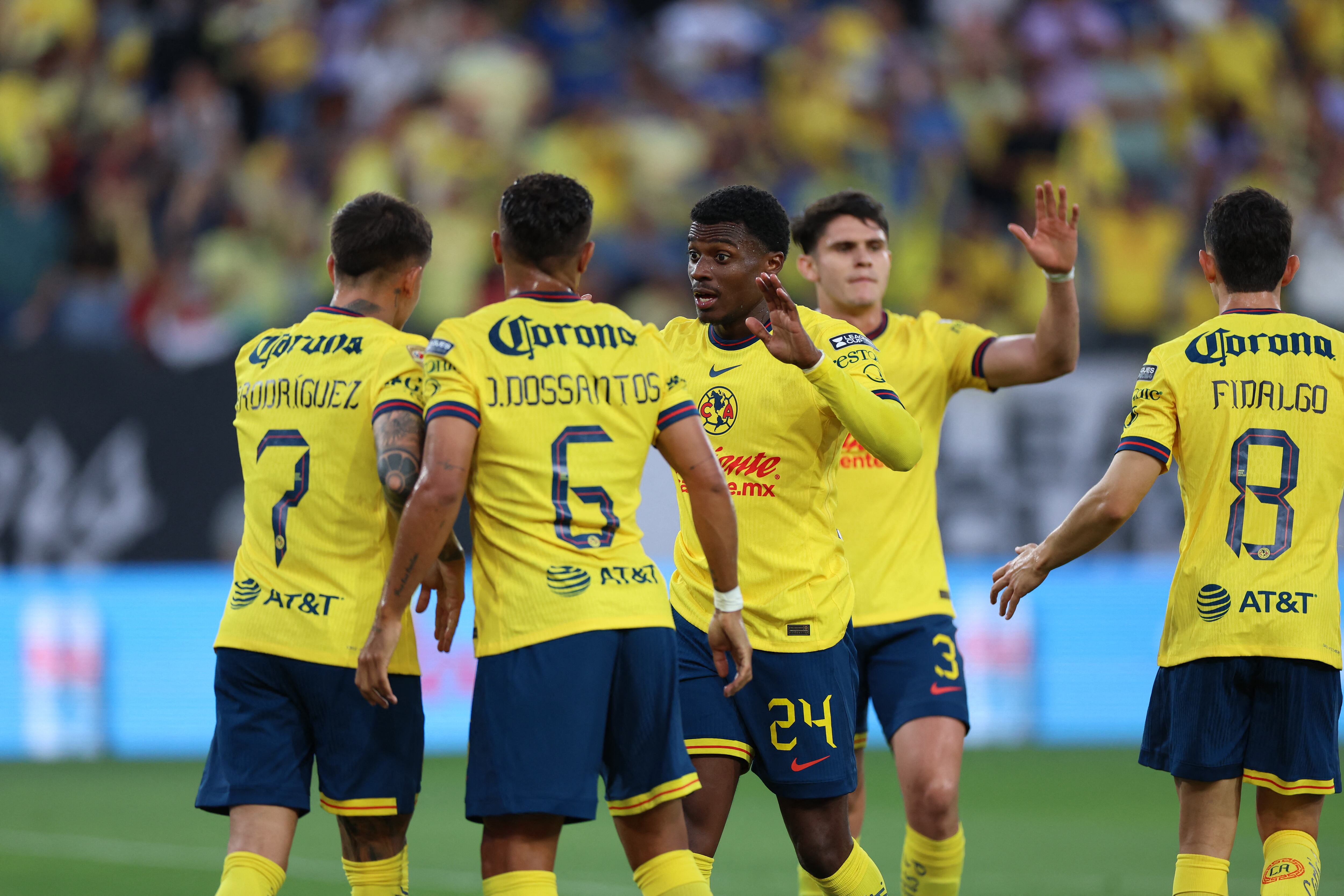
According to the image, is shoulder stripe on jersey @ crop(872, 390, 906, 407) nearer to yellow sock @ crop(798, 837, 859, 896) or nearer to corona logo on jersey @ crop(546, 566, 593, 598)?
corona logo on jersey @ crop(546, 566, 593, 598)

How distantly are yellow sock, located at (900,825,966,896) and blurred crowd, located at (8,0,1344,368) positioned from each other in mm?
7480

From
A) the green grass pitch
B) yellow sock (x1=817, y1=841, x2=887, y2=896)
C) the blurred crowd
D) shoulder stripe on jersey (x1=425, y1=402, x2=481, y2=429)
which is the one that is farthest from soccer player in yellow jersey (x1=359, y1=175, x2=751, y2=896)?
the blurred crowd

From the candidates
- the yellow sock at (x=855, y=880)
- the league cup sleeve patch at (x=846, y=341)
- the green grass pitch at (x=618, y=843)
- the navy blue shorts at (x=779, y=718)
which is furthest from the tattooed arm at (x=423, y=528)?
the green grass pitch at (x=618, y=843)

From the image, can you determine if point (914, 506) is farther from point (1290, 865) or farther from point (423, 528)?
point (423, 528)

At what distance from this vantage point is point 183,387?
11344 millimetres

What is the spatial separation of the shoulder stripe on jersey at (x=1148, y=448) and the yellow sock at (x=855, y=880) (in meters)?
1.42

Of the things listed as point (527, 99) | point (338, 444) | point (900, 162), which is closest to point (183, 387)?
point (527, 99)

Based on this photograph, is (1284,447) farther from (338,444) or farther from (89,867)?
(89,867)

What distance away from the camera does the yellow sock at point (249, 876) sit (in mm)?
4125

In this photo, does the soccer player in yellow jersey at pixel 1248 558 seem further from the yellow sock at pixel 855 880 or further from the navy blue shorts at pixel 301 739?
the navy blue shorts at pixel 301 739

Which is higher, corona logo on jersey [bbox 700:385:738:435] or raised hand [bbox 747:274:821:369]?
raised hand [bbox 747:274:821:369]

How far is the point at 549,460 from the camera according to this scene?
3936 mm

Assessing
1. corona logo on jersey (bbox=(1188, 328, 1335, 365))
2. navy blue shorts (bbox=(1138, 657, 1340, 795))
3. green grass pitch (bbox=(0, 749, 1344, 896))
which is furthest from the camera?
green grass pitch (bbox=(0, 749, 1344, 896))

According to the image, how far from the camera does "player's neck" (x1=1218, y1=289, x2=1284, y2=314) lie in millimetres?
4691
